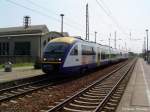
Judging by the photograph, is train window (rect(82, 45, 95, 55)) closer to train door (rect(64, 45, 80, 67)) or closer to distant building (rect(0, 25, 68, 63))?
train door (rect(64, 45, 80, 67))

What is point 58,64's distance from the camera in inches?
766

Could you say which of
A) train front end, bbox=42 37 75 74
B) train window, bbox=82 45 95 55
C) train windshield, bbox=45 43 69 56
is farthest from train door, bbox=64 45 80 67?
train window, bbox=82 45 95 55

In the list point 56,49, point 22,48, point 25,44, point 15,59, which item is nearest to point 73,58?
point 56,49

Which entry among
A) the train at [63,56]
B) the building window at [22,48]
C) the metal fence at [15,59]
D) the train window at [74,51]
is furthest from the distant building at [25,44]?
the train window at [74,51]

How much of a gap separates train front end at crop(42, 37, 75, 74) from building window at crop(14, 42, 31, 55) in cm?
3839

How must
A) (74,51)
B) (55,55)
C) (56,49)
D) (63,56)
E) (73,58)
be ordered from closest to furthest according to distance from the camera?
(63,56)
(55,55)
(56,49)
(73,58)
(74,51)

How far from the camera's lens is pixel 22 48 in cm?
5972

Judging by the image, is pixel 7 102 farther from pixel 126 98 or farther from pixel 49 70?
pixel 49 70

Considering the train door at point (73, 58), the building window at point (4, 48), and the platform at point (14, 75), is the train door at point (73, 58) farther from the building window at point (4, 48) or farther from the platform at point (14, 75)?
the building window at point (4, 48)

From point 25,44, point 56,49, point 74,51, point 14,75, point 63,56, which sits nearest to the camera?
point 63,56

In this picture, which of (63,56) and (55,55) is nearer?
(63,56)

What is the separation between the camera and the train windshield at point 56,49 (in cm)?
2012

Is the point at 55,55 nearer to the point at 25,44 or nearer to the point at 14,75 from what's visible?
the point at 14,75

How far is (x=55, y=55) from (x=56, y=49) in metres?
0.69
